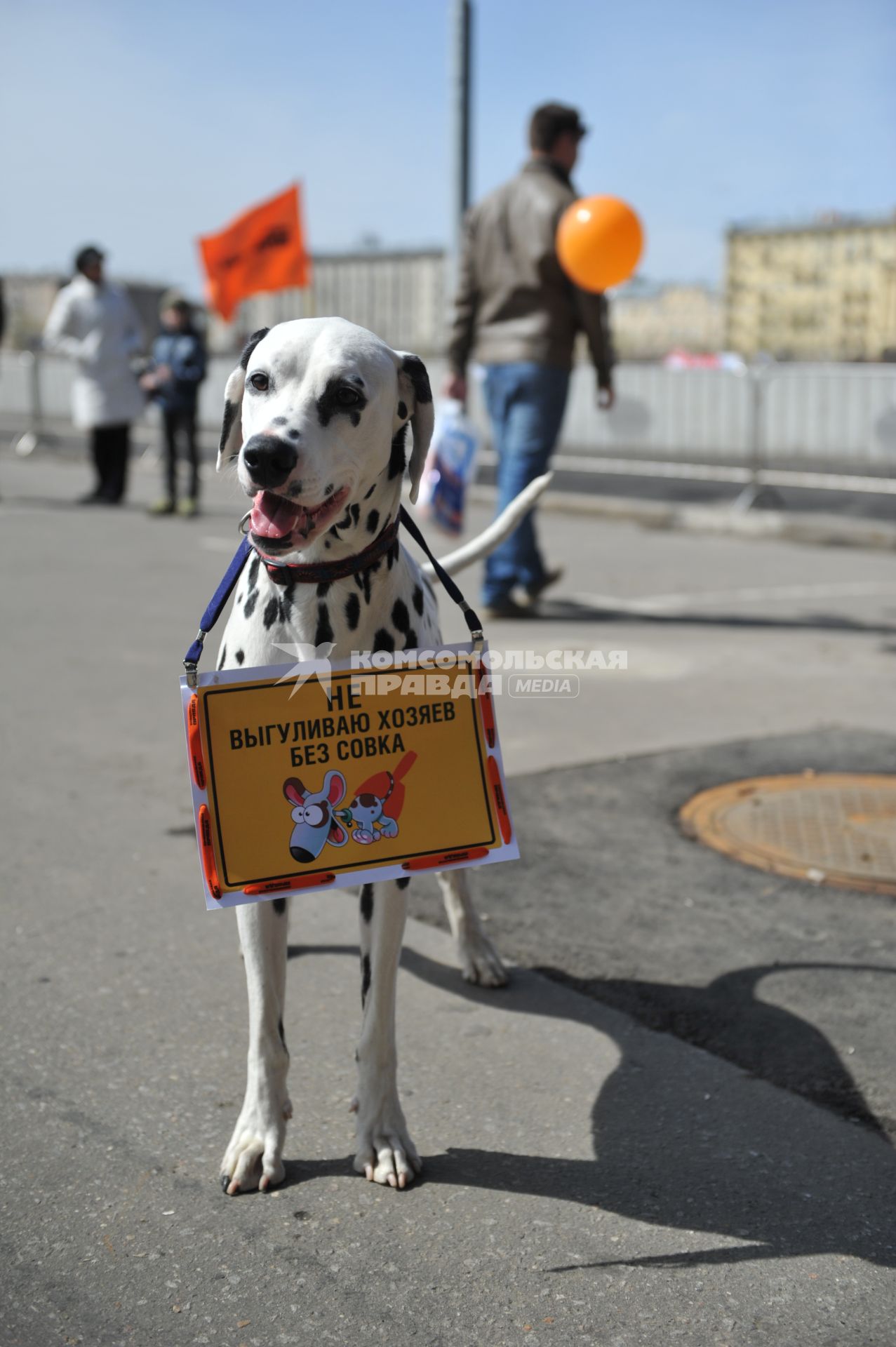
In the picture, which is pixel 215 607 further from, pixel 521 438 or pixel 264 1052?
pixel 521 438

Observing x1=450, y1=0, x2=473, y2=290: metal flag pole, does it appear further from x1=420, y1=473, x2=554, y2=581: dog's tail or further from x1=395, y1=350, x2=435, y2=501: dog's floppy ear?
x1=395, y1=350, x2=435, y2=501: dog's floppy ear

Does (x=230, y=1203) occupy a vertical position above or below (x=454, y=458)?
below

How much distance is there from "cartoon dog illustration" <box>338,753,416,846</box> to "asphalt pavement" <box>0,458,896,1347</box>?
0.67 meters

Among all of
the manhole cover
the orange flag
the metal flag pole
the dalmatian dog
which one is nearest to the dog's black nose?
the dalmatian dog

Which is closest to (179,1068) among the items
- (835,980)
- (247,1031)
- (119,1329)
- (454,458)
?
(247,1031)

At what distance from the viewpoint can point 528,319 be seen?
791 centimetres

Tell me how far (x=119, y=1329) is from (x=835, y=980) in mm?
2074

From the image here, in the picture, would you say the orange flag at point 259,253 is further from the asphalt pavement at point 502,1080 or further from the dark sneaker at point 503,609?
the asphalt pavement at point 502,1080

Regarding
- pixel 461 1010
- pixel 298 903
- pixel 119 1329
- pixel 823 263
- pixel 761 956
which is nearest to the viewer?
pixel 119 1329

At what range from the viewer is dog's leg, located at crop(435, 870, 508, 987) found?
361cm

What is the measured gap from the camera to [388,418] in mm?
2686

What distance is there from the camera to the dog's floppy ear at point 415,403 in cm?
275

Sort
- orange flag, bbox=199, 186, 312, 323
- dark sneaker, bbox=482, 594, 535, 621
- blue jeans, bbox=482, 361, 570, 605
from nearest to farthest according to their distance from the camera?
blue jeans, bbox=482, 361, 570, 605 → dark sneaker, bbox=482, 594, 535, 621 → orange flag, bbox=199, 186, 312, 323

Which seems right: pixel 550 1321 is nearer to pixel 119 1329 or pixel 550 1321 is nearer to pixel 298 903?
pixel 119 1329
